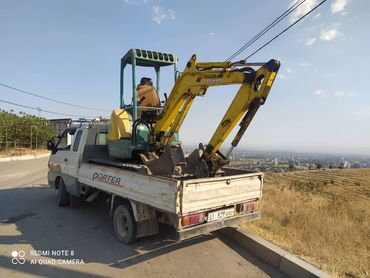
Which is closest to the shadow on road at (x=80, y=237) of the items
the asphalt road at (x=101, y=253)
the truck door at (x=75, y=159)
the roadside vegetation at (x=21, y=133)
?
the asphalt road at (x=101, y=253)

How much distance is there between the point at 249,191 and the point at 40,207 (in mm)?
6047

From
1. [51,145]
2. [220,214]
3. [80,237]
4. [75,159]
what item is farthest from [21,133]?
[220,214]

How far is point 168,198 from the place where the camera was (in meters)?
4.97

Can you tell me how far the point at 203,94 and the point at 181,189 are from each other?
271 centimetres

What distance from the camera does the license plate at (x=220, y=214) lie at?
5445mm

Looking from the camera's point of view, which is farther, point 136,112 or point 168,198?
point 136,112

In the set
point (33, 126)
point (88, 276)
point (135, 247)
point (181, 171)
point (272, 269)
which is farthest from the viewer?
point (33, 126)

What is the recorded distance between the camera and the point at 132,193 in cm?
581

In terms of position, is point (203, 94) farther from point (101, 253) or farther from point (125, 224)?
point (101, 253)

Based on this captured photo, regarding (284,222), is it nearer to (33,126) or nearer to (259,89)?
(259,89)

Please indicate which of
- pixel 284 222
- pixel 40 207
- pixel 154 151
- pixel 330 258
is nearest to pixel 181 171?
pixel 154 151

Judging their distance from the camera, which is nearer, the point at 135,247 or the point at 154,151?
the point at 135,247

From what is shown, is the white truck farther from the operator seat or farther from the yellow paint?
the operator seat

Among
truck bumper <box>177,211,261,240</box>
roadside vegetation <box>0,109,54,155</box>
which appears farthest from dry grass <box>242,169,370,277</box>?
roadside vegetation <box>0,109,54,155</box>
